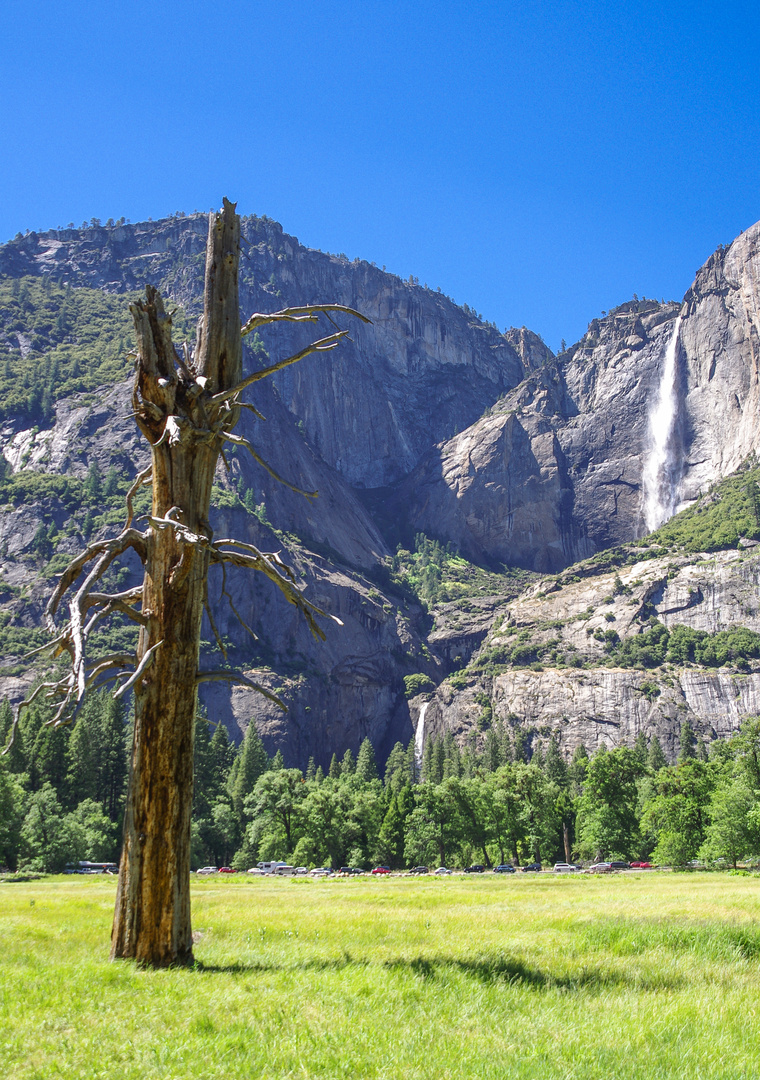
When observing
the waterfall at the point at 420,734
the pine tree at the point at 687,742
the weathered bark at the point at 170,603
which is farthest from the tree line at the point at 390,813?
the waterfall at the point at 420,734

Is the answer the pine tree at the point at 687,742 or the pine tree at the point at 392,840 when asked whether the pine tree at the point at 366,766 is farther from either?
the pine tree at the point at 687,742

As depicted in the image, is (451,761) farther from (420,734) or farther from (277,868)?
(420,734)

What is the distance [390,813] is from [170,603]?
7841cm

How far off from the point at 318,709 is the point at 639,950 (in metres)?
177

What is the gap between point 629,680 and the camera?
162625mm

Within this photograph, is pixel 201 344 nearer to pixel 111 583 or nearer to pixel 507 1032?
pixel 507 1032

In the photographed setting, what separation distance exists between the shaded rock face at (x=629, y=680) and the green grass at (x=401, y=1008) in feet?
478

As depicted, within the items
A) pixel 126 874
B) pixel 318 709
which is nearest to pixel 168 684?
pixel 126 874

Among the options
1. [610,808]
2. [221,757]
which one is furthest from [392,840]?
[221,757]

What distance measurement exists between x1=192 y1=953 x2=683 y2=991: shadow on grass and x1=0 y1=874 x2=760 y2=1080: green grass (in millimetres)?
33

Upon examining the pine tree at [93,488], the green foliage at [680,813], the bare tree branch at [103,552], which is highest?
the pine tree at [93,488]

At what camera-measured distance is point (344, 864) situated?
77.6m

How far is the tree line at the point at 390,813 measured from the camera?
65312 millimetres

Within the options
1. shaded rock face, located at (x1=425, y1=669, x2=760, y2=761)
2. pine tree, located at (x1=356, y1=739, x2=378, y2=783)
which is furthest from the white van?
shaded rock face, located at (x1=425, y1=669, x2=760, y2=761)
